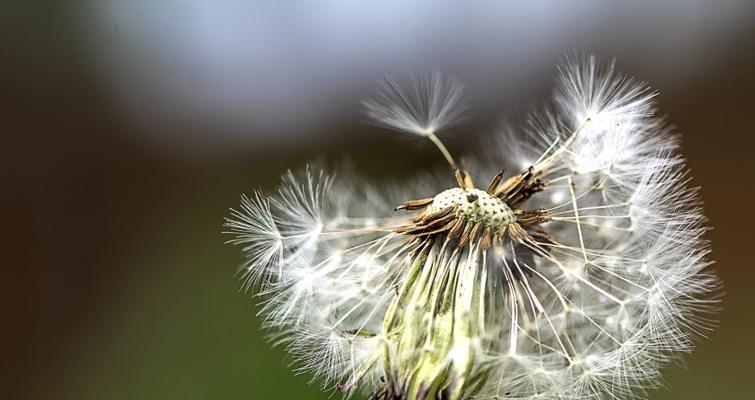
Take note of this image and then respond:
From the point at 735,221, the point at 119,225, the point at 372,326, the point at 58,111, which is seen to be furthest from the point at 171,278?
the point at 735,221

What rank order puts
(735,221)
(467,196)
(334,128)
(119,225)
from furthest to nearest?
1. (119,225)
2. (334,128)
3. (735,221)
4. (467,196)

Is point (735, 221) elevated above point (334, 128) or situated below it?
below

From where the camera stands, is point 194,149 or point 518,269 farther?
point 194,149

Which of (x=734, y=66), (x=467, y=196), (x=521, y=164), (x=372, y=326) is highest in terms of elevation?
(x=734, y=66)

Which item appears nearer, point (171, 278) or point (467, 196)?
point (467, 196)

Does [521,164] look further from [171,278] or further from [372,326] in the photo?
[171,278]

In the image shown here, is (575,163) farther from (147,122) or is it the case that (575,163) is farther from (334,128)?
(147,122)

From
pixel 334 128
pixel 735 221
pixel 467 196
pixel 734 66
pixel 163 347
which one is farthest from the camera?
pixel 334 128
